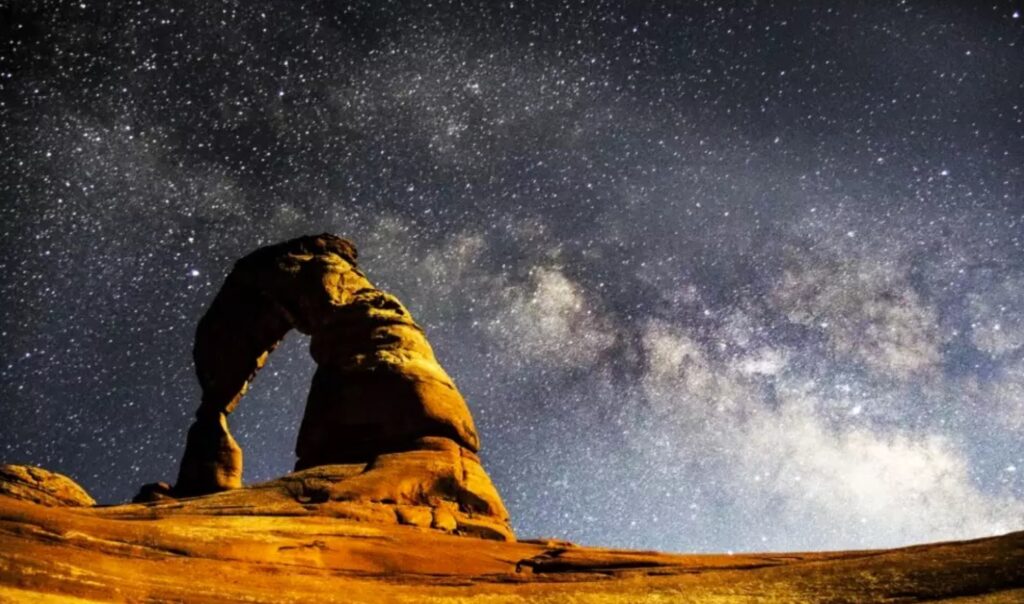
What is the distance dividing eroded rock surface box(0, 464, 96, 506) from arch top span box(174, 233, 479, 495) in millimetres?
5114

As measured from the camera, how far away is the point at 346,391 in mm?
20000

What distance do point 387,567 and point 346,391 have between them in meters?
10.5

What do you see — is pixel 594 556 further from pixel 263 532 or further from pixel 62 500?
pixel 62 500

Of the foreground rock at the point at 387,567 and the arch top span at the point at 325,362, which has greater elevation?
the arch top span at the point at 325,362

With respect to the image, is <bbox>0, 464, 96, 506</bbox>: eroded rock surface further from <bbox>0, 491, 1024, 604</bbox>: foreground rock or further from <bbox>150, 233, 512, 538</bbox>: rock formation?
<bbox>0, 491, 1024, 604</bbox>: foreground rock

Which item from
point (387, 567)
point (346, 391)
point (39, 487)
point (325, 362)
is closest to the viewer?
point (387, 567)

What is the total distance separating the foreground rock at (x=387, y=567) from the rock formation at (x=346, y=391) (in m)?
3.34

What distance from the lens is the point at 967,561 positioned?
682 cm

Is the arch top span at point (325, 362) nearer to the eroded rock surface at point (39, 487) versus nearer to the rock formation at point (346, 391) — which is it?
the rock formation at point (346, 391)

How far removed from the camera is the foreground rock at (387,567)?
22.4ft

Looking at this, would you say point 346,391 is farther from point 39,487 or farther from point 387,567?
point 39,487

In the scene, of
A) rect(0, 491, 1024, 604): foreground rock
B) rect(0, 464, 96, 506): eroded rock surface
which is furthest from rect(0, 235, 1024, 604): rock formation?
rect(0, 464, 96, 506): eroded rock surface

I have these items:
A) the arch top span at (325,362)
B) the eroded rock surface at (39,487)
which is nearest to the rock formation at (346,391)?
the arch top span at (325,362)

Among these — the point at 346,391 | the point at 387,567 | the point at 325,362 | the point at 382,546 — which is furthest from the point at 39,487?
the point at 387,567
